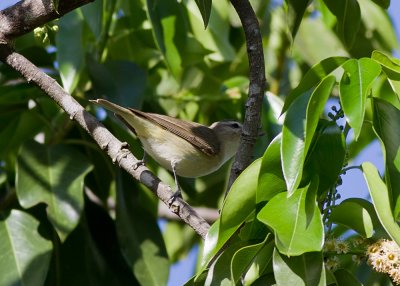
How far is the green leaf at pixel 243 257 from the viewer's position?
2.40 m

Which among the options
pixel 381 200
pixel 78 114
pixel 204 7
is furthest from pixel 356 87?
pixel 78 114

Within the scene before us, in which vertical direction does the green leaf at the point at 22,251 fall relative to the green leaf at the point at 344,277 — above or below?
below

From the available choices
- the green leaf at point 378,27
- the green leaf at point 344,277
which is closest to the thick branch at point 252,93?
the green leaf at point 344,277

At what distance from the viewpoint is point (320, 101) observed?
230cm

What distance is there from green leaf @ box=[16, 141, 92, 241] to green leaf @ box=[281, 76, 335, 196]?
1621mm

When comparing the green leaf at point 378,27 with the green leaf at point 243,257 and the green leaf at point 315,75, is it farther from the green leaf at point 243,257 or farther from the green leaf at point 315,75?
the green leaf at point 243,257

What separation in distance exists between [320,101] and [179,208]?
77 cm

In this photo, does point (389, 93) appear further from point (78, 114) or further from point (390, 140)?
point (78, 114)

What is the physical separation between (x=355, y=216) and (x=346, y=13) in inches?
39.1

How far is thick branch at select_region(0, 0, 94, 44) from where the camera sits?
283 cm

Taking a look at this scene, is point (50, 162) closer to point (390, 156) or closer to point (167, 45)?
point (167, 45)

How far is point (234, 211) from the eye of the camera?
2.47 metres

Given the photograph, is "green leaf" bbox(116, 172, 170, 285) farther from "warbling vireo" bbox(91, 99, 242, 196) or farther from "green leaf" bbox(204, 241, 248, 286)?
"green leaf" bbox(204, 241, 248, 286)

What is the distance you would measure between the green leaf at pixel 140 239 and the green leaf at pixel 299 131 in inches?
70.7
